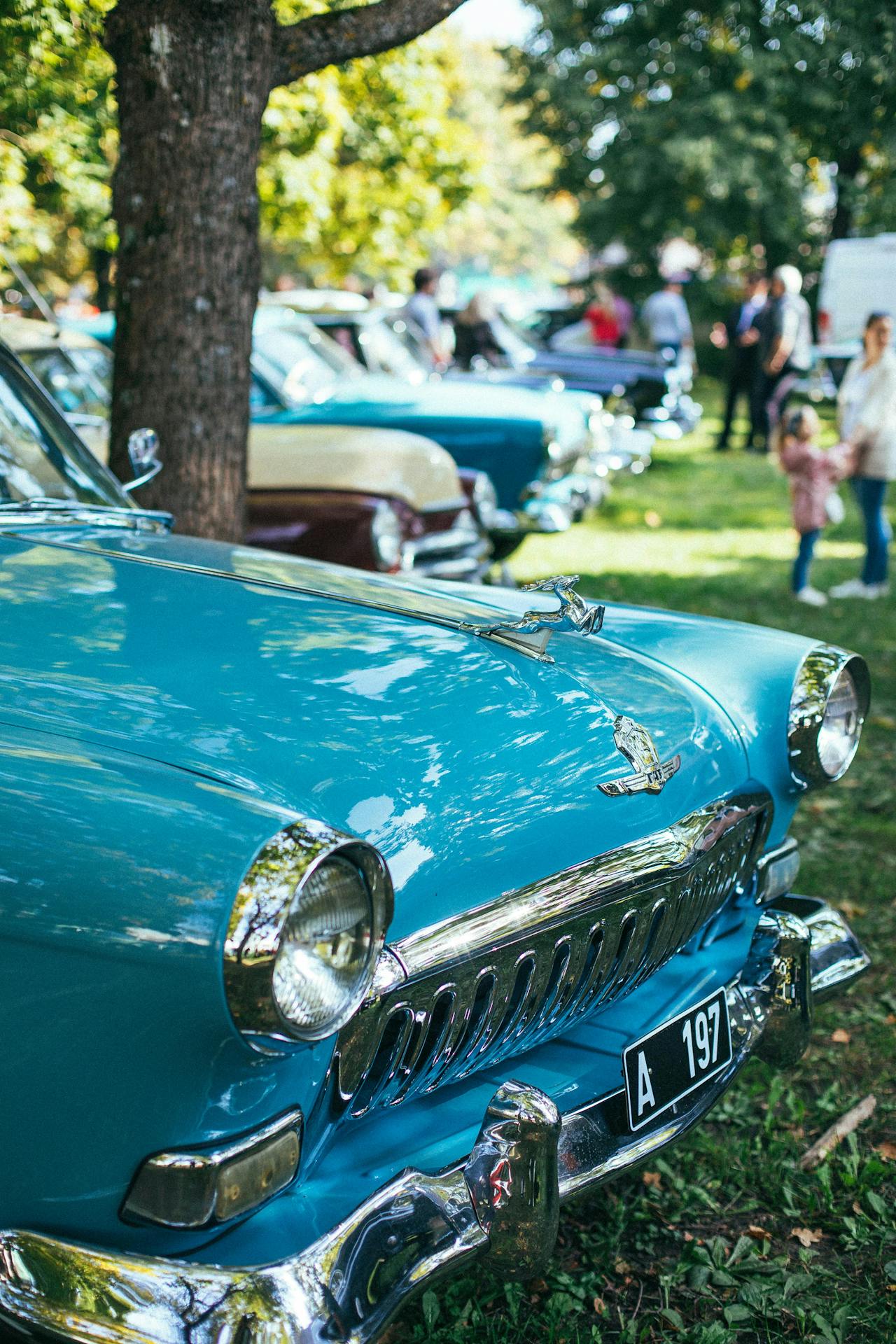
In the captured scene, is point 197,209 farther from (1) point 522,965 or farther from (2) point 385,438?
(1) point 522,965

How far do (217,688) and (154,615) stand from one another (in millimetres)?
361

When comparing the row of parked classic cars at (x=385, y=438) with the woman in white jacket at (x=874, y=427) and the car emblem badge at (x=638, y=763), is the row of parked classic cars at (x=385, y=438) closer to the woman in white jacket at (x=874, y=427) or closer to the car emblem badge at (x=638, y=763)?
the woman in white jacket at (x=874, y=427)

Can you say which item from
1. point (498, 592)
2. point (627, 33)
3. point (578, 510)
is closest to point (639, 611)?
point (498, 592)

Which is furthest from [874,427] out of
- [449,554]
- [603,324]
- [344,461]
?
[603,324]

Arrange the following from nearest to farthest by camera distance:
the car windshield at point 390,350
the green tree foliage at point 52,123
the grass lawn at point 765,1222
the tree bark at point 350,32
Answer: the grass lawn at point 765,1222 → the tree bark at point 350,32 → the green tree foliage at point 52,123 → the car windshield at point 390,350

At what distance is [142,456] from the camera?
11.1ft

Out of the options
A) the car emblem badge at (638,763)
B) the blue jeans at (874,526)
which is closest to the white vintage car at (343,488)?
the blue jeans at (874,526)

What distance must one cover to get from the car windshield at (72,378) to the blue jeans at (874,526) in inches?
167

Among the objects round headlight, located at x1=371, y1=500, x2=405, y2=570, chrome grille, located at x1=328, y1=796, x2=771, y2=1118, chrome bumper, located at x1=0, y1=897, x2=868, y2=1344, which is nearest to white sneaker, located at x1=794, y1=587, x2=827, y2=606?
round headlight, located at x1=371, y1=500, x2=405, y2=570

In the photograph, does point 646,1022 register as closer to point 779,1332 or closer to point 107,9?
point 779,1332

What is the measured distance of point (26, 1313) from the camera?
155cm

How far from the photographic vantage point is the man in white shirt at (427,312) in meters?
11.6

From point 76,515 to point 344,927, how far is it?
1.70m

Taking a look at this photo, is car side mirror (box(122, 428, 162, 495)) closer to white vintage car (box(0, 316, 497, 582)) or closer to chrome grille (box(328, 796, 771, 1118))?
chrome grille (box(328, 796, 771, 1118))
